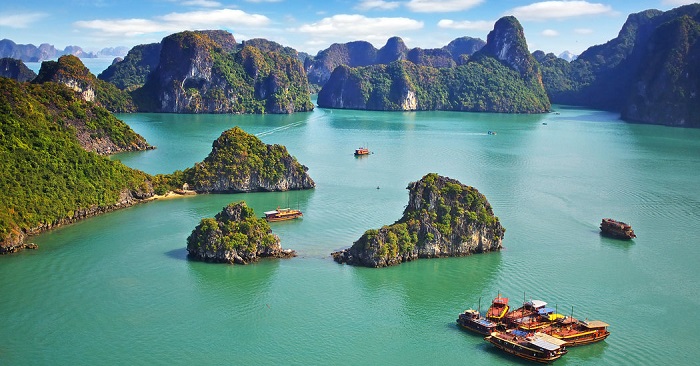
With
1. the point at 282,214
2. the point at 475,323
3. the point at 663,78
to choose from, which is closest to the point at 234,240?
the point at 282,214

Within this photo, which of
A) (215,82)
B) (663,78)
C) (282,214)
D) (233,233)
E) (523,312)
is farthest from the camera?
(215,82)

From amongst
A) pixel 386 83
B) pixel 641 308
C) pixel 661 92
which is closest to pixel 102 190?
pixel 641 308

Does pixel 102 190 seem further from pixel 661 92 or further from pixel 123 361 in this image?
pixel 661 92

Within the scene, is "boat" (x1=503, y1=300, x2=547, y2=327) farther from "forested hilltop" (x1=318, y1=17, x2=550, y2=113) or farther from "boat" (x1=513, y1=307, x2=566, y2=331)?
"forested hilltop" (x1=318, y1=17, x2=550, y2=113)

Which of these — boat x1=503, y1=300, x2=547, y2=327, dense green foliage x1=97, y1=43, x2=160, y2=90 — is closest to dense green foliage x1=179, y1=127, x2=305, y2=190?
boat x1=503, y1=300, x2=547, y2=327

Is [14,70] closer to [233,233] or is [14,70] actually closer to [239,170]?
[239,170]

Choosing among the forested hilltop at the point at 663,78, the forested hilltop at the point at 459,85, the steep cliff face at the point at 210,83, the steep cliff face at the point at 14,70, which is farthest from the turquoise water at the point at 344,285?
the steep cliff face at the point at 14,70
